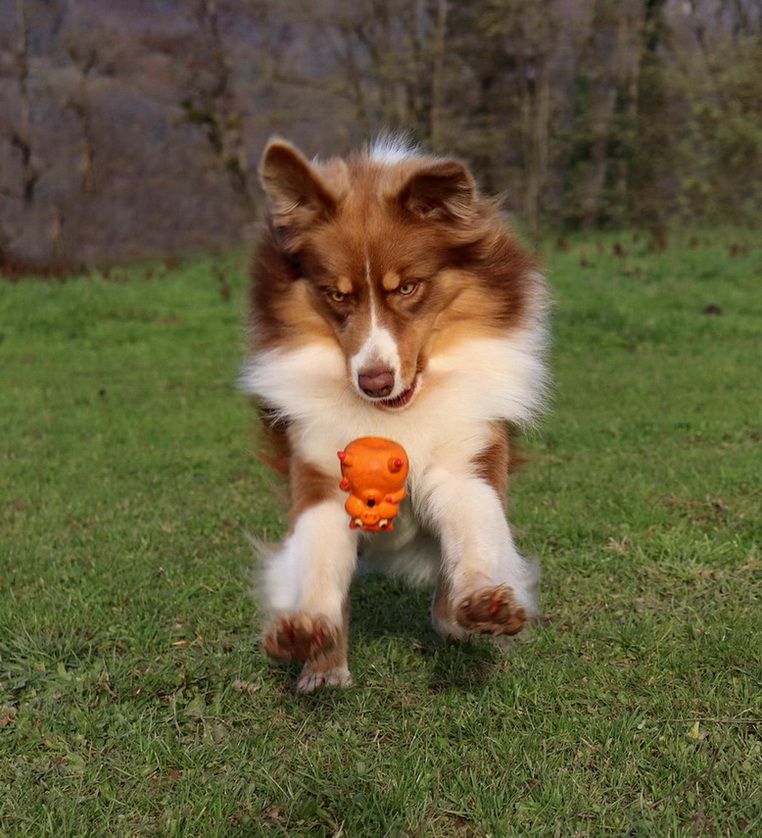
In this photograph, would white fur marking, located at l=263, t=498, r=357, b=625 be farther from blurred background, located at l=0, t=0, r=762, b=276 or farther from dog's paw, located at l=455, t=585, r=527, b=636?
blurred background, located at l=0, t=0, r=762, b=276

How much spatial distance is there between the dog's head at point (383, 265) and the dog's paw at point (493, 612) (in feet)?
2.63

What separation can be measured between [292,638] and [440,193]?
1.65 meters

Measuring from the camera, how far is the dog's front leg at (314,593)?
298 centimetres

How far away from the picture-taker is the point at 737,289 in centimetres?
1405

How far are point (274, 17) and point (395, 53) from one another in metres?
3.17

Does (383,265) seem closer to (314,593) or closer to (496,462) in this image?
(496,462)

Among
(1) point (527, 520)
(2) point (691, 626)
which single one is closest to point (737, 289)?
(1) point (527, 520)

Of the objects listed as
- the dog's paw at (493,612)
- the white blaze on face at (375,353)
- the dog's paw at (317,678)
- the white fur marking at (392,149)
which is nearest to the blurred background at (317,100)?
the white fur marking at (392,149)

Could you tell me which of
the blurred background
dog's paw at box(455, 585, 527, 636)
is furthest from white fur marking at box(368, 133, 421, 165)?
the blurred background

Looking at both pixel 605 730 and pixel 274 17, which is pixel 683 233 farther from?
pixel 605 730

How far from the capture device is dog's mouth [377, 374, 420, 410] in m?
3.56

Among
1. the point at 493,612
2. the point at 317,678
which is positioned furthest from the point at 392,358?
the point at 317,678

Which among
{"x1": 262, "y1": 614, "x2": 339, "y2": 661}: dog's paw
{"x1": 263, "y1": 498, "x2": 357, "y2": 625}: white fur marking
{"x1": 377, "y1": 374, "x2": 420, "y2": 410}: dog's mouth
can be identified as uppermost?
{"x1": 377, "y1": 374, "x2": 420, "y2": 410}: dog's mouth

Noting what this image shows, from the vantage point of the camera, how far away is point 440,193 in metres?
3.51
